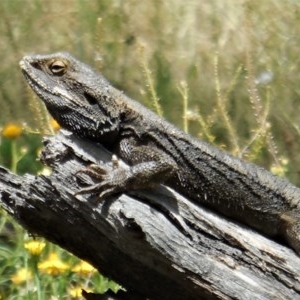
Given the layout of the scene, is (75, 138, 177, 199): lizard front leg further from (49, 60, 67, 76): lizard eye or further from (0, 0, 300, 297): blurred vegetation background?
(0, 0, 300, 297): blurred vegetation background

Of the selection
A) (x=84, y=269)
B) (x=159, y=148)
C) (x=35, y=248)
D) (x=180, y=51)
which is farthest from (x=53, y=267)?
(x=180, y=51)

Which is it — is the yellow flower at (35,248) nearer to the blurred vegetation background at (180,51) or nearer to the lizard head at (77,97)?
the lizard head at (77,97)

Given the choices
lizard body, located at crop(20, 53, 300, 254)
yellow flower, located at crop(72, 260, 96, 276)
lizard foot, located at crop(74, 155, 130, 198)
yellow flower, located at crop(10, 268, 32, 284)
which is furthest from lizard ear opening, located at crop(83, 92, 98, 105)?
yellow flower, located at crop(10, 268, 32, 284)

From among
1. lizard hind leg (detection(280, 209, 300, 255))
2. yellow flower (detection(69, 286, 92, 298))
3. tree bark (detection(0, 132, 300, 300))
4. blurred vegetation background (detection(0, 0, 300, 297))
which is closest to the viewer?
tree bark (detection(0, 132, 300, 300))

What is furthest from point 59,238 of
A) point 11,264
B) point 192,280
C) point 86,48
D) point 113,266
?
point 86,48

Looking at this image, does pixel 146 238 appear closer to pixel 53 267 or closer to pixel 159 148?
pixel 159 148

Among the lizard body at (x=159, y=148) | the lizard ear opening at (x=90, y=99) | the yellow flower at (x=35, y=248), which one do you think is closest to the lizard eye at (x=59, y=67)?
the lizard body at (x=159, y=148)

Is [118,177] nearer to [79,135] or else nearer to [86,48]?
[79,135]
